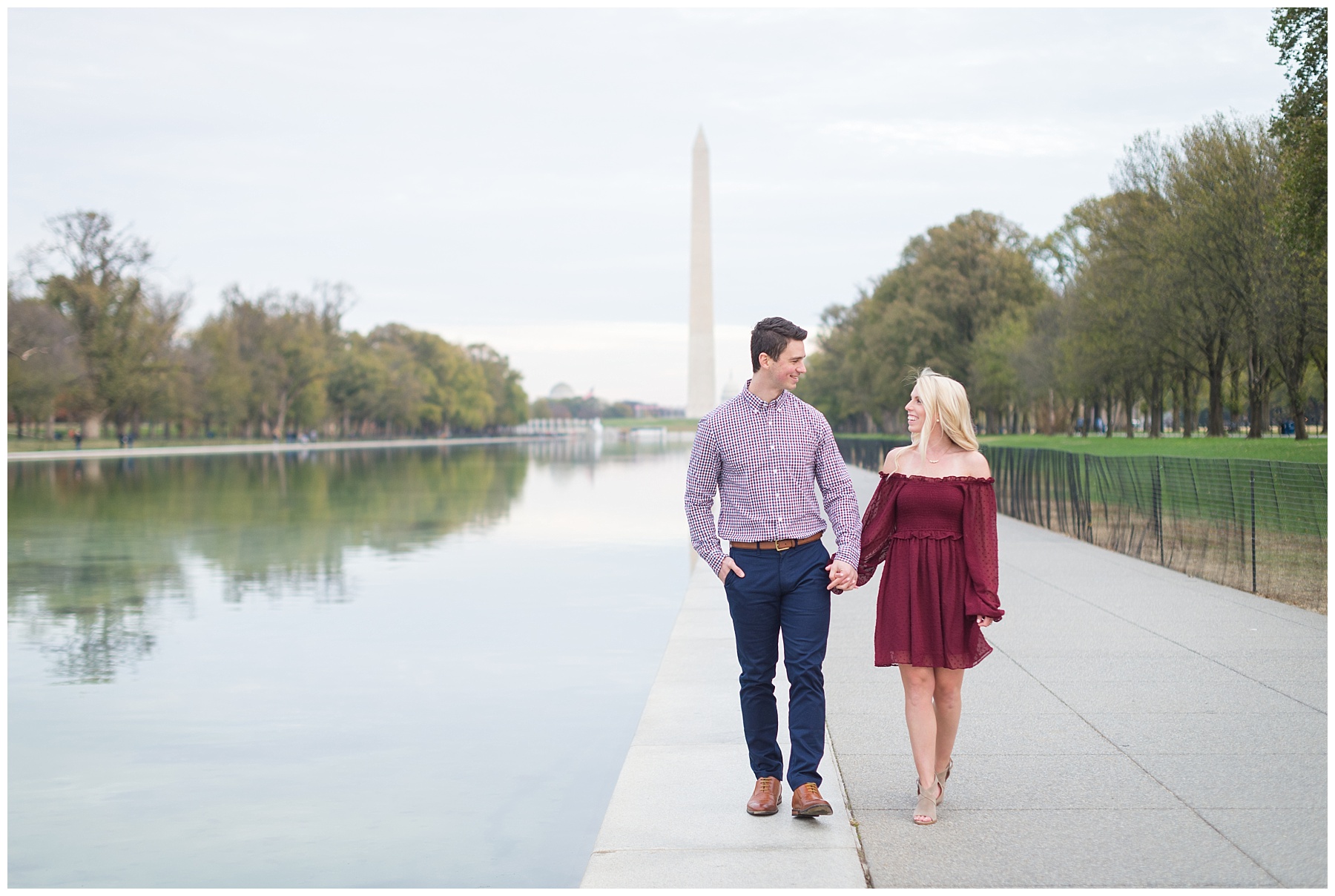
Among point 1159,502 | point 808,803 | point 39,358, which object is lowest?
point 808,803

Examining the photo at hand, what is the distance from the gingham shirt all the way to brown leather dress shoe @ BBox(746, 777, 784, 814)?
960mm

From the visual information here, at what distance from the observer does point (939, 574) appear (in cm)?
513

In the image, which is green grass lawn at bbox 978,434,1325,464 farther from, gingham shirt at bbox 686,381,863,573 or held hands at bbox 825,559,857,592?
held hands at bbox 825,559,857,592

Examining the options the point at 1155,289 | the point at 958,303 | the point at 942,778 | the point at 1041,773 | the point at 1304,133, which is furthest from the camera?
the point at 958,303

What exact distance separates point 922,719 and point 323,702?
17.2 ft

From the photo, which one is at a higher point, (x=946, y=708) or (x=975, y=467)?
(x=975, y=467)

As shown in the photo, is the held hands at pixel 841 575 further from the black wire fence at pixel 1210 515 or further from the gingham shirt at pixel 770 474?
the black wire fence at pixel 1210 515

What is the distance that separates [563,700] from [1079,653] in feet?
12.3

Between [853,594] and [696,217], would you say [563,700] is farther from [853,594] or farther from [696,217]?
[696,217]

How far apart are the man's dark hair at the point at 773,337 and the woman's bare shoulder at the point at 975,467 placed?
85cm

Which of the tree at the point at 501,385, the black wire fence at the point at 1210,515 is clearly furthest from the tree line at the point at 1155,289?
the tree at the point at 501,385

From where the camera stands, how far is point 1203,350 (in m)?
42.7

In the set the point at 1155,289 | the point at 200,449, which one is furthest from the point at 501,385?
the point at 1155,289

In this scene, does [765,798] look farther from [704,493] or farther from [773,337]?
[773,337]
